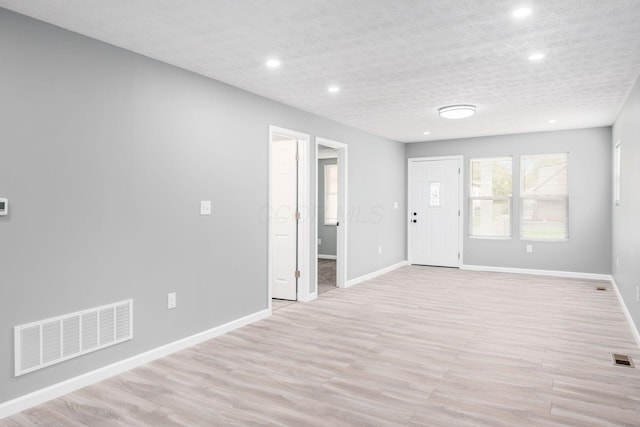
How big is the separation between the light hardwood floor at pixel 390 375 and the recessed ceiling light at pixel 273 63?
2360mm

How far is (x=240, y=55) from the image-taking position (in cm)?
323

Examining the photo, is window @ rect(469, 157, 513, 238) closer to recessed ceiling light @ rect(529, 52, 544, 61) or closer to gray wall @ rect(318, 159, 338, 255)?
gray wall @ rect(318, 159, 338, 255)

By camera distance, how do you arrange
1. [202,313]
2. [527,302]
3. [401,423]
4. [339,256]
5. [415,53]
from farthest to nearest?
[339,256] → [527,302] → [202,313] → [415,53] → [401,423]

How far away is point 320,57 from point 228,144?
4.21 ft

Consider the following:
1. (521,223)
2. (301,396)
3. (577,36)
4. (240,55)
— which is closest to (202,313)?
(301,396)

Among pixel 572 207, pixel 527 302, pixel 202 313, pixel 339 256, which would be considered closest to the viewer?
pixel 202 313

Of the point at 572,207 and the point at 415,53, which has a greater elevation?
the point at 415,53

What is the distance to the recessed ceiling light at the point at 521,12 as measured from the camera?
2.43 metres

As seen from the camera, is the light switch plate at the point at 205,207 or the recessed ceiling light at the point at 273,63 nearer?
the recessed ceiling light at the point at 273,63

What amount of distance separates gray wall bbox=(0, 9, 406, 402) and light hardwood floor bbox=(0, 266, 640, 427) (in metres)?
0.41

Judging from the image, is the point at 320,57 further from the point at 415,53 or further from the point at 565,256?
the point at 565,256

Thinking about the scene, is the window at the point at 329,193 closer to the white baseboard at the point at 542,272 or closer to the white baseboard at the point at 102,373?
the white baseboard at the point at 542,272

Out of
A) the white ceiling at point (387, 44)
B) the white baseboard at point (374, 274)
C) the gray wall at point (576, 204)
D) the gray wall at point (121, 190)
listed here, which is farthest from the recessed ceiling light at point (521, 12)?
the gray wall at point (576, 204)

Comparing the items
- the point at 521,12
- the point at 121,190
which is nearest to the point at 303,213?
the point at 121,190
